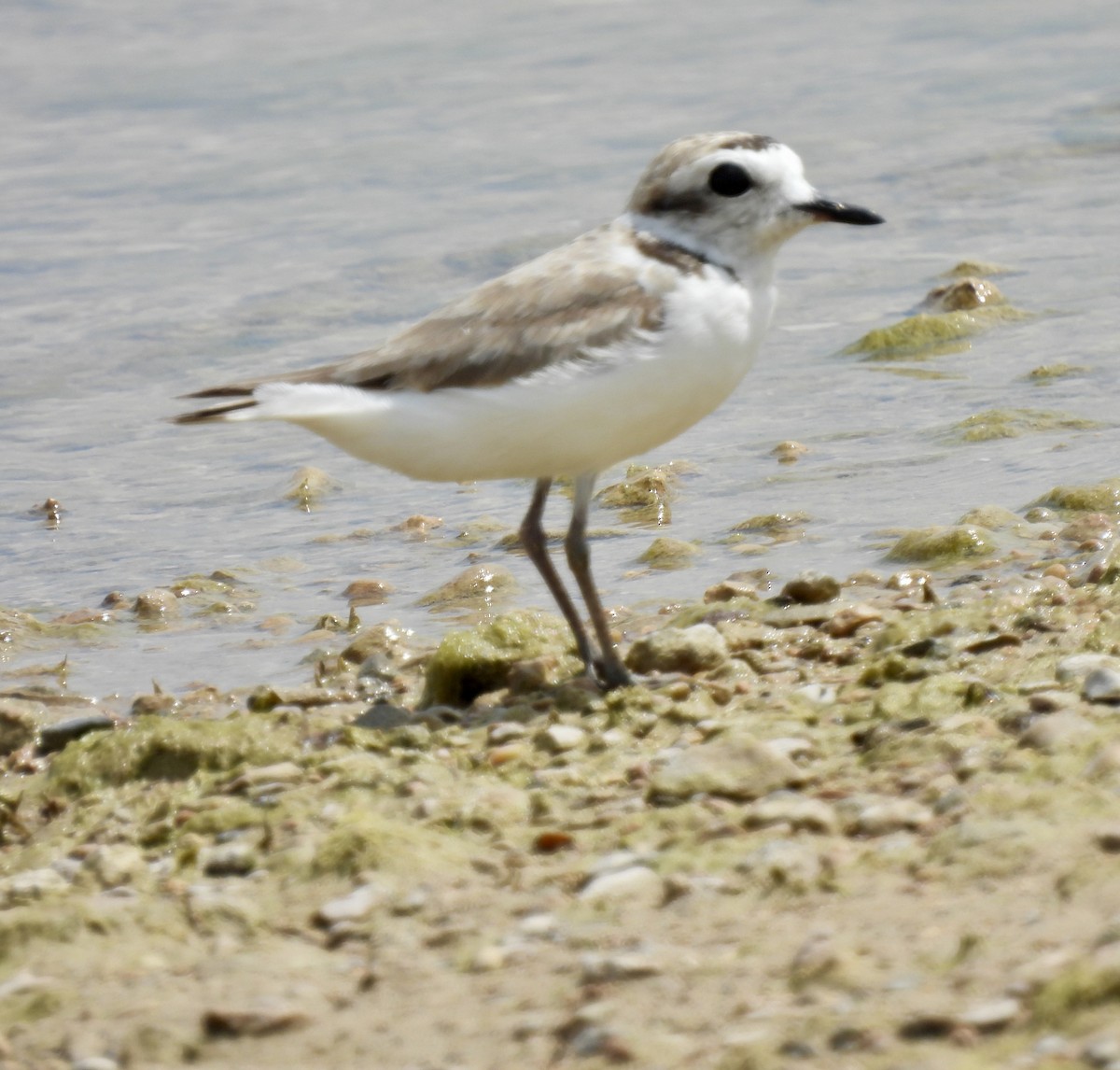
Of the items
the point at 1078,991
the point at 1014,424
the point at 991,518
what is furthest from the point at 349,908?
the point at 1014,424

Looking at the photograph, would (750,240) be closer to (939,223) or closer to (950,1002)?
(950,1002)

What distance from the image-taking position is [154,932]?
3.71m

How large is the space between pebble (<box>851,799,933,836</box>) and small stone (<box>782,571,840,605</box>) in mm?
2113

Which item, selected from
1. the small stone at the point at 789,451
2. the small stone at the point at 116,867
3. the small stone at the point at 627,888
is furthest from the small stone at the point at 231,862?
the small stone at the point at 789,451

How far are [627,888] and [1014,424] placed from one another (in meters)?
4.88

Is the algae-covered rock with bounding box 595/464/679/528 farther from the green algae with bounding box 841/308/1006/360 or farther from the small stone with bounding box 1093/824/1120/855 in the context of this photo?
the small stone with bounding box 1093/824/1120/855

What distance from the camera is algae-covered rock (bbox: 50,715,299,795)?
480cm

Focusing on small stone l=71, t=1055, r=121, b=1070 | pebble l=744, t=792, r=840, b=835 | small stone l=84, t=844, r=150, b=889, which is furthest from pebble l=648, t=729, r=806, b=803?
small stone l=71, t=1055, r=121, b=1070

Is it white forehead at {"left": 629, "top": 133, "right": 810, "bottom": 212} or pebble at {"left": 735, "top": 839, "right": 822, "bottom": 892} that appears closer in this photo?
pebble at {"left": 735, "top": 839, "right": 822, "bottom": 892}

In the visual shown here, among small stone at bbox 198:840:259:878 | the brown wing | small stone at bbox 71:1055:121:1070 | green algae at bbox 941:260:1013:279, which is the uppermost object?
the brown wing

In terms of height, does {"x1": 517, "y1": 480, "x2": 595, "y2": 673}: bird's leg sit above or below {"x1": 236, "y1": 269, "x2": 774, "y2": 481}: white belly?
below

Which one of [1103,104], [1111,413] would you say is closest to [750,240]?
[1111,413]

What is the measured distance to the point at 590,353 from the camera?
486 cm

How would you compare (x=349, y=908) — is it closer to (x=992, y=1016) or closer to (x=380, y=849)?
→ (x=380, y=849)
